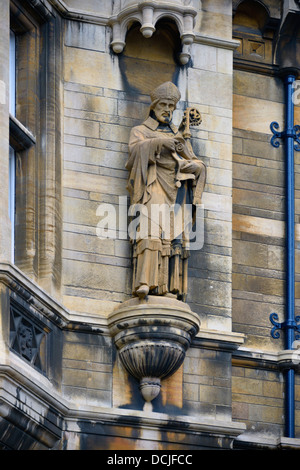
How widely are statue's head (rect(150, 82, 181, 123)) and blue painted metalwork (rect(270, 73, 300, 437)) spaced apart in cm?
193

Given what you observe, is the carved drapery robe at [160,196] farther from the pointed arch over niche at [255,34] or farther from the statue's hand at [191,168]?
the pointed arch over niche at [255,34]

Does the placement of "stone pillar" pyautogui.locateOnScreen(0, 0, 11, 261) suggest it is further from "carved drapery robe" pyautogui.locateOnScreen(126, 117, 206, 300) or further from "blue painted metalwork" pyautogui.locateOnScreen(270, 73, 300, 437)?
"blue painted metalwork" pyautogui.locateOnScreen(270, 73, 300, 437)

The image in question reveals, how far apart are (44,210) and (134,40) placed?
2458 millimetres

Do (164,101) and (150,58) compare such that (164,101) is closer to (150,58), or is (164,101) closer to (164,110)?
(164,110)

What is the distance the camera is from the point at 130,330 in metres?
22.7

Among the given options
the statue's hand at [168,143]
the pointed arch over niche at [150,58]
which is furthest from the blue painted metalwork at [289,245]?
the statue's hand at [168,143]

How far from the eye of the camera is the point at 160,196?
23078 millimetres

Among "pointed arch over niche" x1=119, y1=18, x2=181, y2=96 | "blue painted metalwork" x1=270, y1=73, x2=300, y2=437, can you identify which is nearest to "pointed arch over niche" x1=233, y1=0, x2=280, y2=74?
"blue painted metalwork" x1=270, y1=73, x2=300, y2=437

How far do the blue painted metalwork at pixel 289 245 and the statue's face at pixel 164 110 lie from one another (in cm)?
193

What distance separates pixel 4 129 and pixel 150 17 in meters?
2.66

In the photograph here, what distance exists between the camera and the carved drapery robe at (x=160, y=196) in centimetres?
2288
